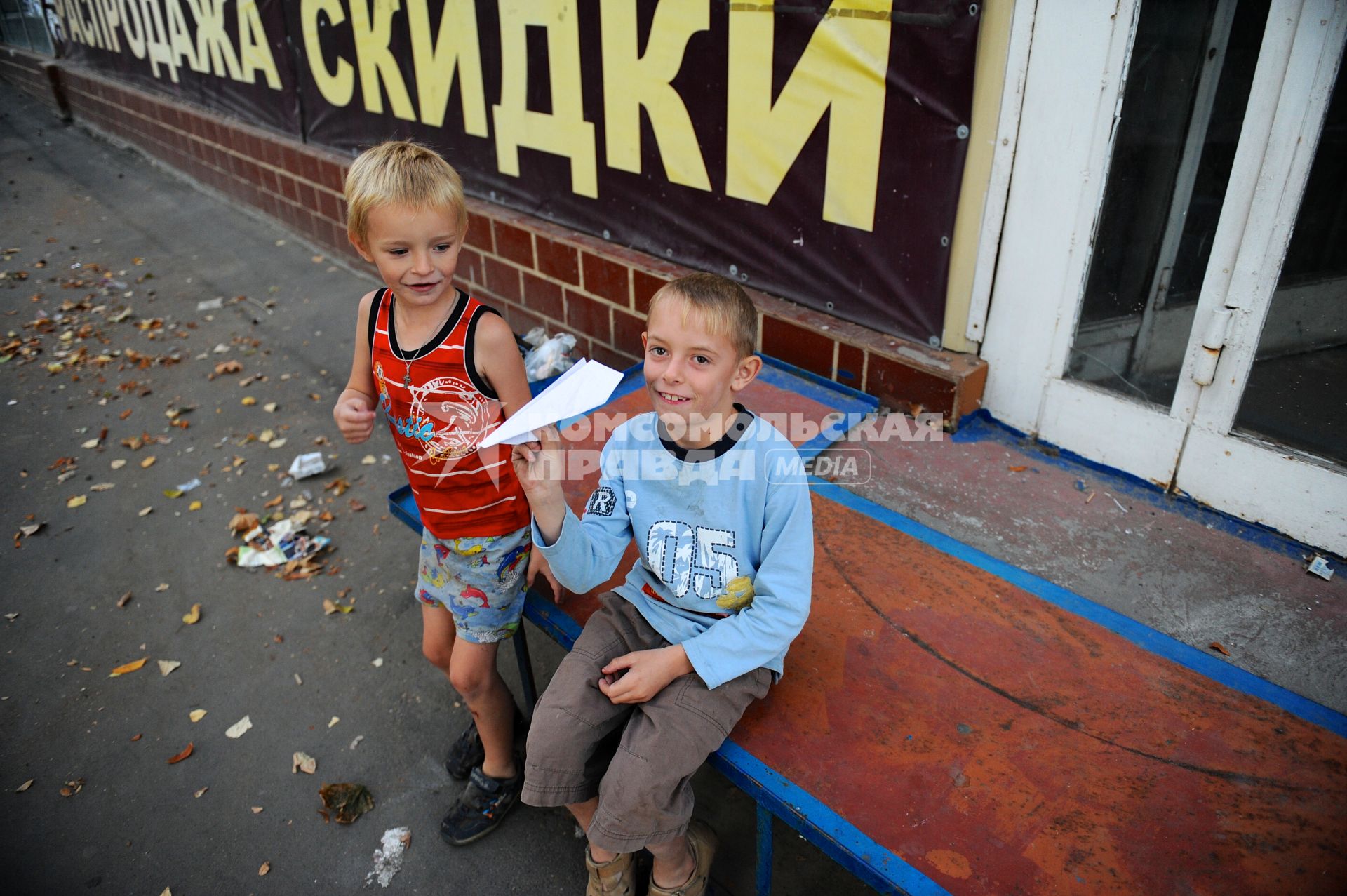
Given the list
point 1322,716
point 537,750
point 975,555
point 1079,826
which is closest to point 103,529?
point 537,750

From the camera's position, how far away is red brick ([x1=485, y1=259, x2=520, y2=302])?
4973mm

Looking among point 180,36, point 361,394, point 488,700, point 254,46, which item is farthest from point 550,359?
point 180,36

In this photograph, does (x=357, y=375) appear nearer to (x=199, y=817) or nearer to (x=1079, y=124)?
(x=199, y=817)

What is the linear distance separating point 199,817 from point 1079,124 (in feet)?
11.0

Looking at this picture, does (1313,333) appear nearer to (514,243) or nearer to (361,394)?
(361,394)

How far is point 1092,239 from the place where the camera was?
268 centimetres

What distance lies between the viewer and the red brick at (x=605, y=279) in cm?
414

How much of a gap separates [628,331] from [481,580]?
221 cm

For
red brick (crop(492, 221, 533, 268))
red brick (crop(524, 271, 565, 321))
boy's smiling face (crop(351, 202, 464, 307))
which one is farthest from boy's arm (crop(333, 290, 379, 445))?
red brick (crop(492, 221, 533, 268))

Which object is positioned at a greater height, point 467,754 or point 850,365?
point 850,365

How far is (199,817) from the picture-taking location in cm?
247

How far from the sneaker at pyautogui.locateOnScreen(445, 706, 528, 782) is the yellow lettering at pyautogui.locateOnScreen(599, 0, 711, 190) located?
242 centimetres

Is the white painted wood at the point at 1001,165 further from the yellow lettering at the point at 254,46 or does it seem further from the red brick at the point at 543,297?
the yellow lettering at the point at 254,46

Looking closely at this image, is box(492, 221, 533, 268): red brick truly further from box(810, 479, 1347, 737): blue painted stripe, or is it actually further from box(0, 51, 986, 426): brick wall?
box(810, 479, 1347, 737): blue painted stripe
